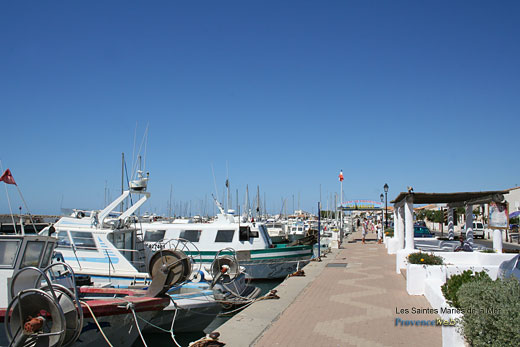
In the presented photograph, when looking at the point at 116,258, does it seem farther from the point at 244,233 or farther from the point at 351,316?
the point at 244,233

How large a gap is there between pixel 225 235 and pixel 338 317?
11.8 m

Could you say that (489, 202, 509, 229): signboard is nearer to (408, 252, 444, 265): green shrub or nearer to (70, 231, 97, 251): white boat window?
(408, 252, 444, 265): green shrub

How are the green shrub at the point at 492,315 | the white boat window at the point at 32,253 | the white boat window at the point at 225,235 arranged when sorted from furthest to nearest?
1. the white boat window at the point at 225,235
2. the white boat window at the point at 32,253
3. the green shrub at the point at 492,315

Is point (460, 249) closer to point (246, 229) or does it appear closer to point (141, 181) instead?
point (246, 229)

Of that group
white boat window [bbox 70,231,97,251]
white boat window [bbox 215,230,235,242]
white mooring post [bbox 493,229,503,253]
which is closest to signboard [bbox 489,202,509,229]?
white mooring post [bbox 493,229,503,253]

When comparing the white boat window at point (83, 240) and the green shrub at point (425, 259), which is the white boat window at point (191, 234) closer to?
the white boat window at point (83, 240)

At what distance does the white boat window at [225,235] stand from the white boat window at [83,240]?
7587 millimetres

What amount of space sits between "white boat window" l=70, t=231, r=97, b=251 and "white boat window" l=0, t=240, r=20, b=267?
539 cm

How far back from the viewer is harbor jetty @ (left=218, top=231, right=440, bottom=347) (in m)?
7.88

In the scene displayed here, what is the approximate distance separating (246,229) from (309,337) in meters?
12.9

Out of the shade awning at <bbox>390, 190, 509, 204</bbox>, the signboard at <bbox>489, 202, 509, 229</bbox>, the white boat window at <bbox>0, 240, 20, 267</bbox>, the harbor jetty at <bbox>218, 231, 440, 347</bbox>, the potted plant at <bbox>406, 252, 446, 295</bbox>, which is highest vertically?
the shade awning at <bbox>390, 190, 509, 204</bbox>

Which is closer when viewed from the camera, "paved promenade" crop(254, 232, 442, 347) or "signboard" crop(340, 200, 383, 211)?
"paved promenade" crop(254, 232, 442, 347)

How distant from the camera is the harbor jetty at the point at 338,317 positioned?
7.88m

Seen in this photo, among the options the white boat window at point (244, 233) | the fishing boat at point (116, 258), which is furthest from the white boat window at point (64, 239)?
the white boat window at point (244, 233)
